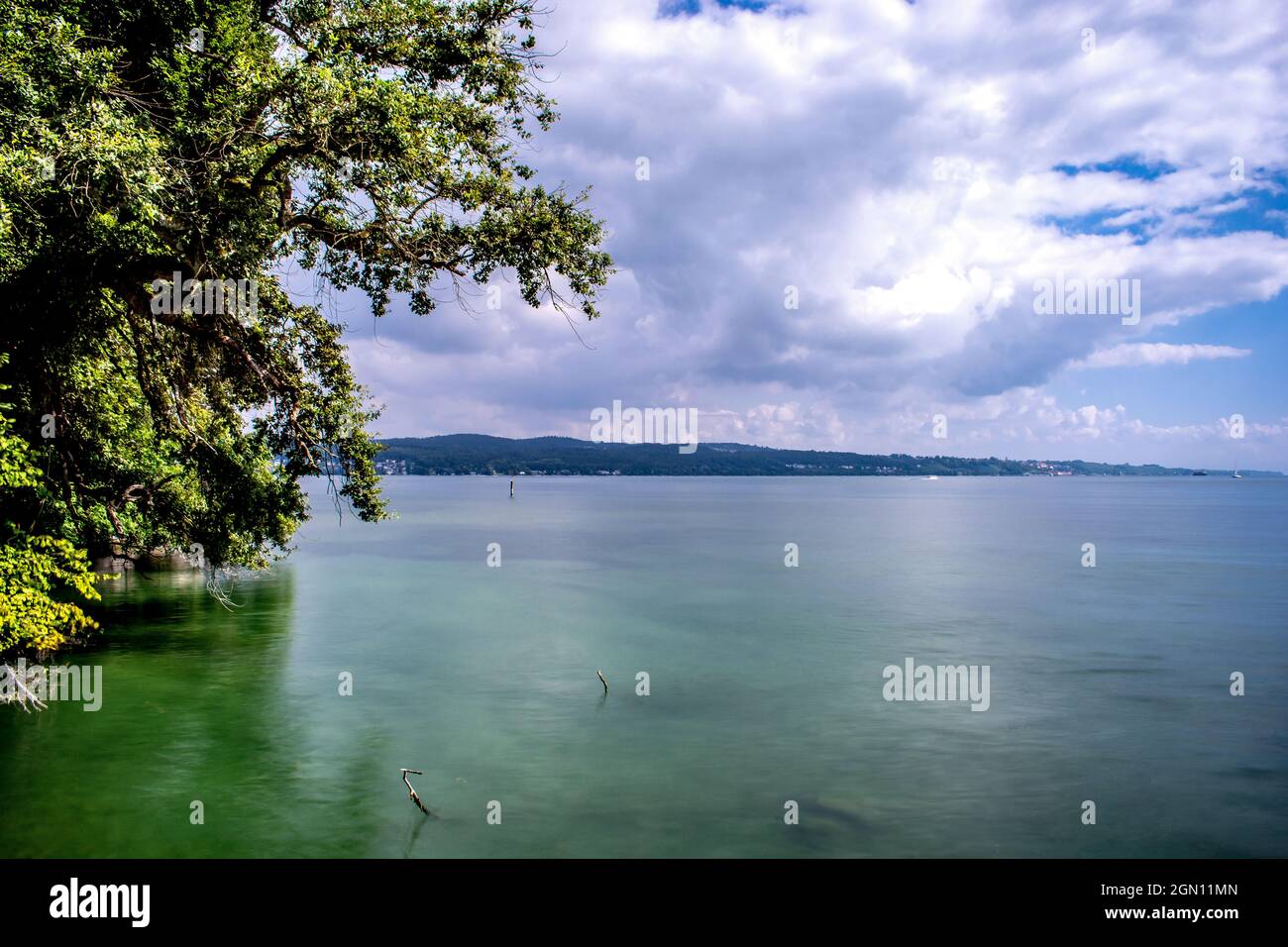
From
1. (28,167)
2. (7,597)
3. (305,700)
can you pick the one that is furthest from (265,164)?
(305,700)

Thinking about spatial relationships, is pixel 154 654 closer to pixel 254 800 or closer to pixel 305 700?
pixel 305 700

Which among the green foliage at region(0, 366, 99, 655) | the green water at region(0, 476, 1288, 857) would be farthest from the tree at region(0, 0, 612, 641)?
the green water at region(0, 476, 1288, 857)

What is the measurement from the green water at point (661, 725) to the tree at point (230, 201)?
18.7ft

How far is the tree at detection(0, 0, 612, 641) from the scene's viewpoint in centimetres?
1351

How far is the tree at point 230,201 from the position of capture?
1351cm

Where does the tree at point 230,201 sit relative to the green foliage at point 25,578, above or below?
above

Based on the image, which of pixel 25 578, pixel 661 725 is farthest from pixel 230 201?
pixel 661 725

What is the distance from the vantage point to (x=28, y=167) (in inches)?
497

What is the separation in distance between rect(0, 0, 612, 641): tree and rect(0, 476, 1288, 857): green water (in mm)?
5708

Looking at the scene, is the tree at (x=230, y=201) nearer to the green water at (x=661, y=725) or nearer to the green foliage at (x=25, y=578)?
the green foliage at (x=25, y=578)

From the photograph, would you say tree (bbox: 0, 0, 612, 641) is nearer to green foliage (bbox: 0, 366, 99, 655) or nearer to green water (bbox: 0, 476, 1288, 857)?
green foliage (bbox: 0, 366, 99, 655)

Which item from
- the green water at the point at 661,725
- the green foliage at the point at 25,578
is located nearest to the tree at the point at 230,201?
the green foliage at the point at 25,578

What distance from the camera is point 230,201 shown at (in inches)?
564

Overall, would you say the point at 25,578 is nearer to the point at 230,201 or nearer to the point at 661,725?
the point at 230,201
